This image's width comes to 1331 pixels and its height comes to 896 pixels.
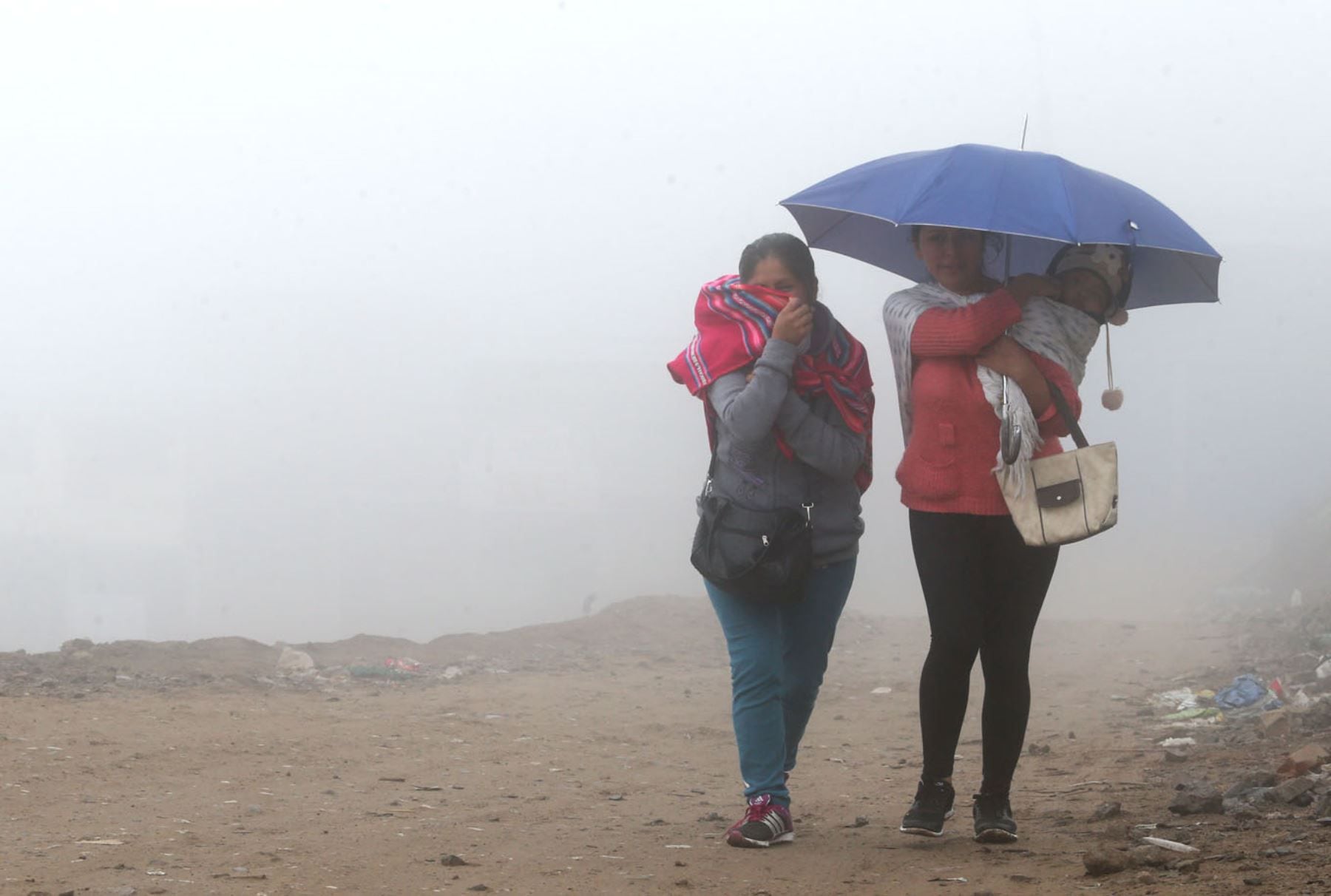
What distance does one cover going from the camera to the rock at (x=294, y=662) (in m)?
10.0

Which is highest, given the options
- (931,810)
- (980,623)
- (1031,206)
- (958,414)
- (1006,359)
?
(1031,206)

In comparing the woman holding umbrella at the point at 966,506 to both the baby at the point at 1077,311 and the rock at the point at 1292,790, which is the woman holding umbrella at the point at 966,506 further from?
the rock at the point at 1292,790

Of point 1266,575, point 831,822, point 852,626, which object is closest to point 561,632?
point 852,626

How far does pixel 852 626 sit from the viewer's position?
48.2ft

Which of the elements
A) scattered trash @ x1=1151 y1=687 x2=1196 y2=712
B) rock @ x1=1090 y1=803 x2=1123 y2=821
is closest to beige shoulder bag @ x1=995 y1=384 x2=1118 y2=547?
rock @ x1=1090 y1=803 x2=1123 y2=821

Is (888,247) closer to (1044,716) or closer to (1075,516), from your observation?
(1075,516)

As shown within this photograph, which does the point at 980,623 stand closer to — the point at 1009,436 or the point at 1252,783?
the point at 1009,436

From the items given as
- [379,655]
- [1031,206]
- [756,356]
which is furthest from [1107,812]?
[379,655]

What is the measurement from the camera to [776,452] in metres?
3.85

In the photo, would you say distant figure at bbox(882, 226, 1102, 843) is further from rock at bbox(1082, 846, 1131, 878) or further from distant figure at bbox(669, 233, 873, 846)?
rock at bbox(1082, 846, 1131, 878)

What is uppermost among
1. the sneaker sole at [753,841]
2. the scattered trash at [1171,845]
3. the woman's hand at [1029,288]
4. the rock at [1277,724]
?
the woman's hand at [1029,288]

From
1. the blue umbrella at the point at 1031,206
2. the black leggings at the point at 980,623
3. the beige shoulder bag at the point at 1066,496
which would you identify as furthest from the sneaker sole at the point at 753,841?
the blue umbrella at the point at 1031,206

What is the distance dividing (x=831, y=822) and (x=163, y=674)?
616cm

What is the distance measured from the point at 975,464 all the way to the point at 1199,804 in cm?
132
